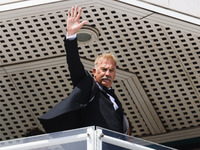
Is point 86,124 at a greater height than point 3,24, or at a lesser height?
lesser

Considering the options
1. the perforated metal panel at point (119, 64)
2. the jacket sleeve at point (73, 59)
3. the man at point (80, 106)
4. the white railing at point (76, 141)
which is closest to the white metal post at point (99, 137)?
the white railing at point (76, 141)

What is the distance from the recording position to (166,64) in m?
4.91

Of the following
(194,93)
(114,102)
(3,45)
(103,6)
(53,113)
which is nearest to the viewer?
(53,113)

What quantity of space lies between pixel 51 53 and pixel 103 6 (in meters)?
0.70

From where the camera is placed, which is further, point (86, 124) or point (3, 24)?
point (3, 24)

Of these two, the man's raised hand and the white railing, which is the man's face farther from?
the white railing

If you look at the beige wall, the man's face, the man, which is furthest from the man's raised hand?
the beige wall

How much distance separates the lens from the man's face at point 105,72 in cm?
409

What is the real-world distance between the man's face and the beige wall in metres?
0.65

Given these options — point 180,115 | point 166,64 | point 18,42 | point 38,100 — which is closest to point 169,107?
point 180,115

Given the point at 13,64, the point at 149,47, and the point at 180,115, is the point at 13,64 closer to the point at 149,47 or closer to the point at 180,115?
the point at 149,47

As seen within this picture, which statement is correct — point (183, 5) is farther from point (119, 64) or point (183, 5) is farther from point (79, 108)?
point (79, 108)

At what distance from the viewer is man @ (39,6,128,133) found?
3.76 m

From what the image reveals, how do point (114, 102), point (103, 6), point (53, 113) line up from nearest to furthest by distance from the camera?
point (53, 113)
point (114, 102)
point (103, 6)
